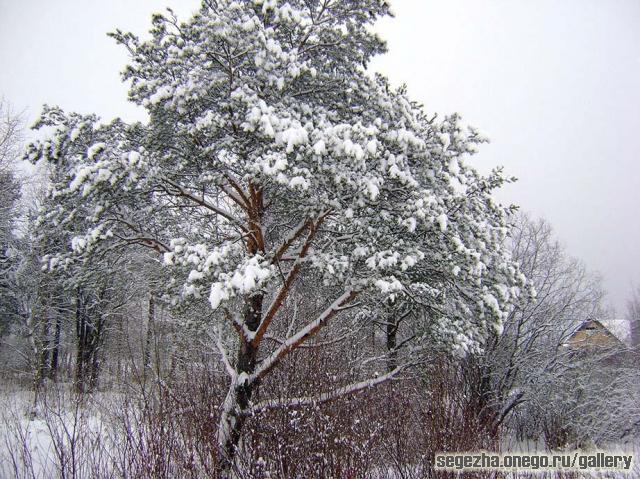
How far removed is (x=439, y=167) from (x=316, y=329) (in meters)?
3.30

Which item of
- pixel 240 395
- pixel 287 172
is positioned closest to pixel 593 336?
pixel 240 395

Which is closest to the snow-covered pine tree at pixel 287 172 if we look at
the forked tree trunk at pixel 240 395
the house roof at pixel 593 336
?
the forked tree trunk at pixel 240 395

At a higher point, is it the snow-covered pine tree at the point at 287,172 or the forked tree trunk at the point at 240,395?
the snow-covered pine tree at the point at 287,172

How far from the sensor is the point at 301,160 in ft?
16.3

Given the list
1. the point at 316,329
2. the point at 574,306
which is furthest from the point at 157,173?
the point at 574,306

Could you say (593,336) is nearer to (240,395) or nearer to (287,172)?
(240,395)

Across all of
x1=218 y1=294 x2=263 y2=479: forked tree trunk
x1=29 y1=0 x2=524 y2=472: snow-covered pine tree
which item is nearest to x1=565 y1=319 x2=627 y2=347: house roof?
x1=29 y1=0 x2=524 y2=472: snow-covered pine tree

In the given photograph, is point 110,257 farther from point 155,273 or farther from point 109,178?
point 109,178

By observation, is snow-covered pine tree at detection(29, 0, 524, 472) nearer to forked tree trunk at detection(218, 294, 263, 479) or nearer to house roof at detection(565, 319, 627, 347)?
forked tree trunk at detection(218, 294, 263, 479)

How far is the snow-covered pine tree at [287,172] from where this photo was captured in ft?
16.1

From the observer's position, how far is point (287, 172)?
194 inches

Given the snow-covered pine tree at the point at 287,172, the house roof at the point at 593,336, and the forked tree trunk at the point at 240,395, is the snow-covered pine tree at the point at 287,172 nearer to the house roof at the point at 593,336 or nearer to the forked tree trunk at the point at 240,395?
the forked tree trunk at the point at 240,395

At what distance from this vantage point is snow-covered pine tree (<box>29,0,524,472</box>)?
490cm

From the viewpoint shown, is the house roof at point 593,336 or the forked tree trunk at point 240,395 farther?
the house roof at point 593,336
